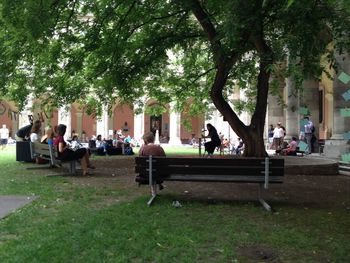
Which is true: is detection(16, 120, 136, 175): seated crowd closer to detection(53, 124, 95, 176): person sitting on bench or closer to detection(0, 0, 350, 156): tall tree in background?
detection(53, 124, 95, 176): person sitting on bench

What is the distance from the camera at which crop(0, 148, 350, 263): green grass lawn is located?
4992 millimetres

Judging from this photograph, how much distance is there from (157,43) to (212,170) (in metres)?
8.17

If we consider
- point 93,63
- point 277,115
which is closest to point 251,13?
point 93,63

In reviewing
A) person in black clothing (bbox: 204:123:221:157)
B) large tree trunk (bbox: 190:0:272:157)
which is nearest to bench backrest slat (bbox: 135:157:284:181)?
large tree trunk (bbox: 190:0:272:157)

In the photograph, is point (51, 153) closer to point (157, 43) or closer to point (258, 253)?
point (157, 43)

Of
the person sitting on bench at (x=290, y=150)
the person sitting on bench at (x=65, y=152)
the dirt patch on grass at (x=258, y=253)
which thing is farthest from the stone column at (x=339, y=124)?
the dirt patch on grass at (x=258, y=253)

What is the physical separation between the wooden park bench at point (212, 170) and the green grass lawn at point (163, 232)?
16.7 inches

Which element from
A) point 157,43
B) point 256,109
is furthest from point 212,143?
point 256,109

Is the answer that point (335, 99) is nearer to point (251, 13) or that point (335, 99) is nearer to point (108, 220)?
point (251, 13)

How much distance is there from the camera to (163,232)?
5.84 metres

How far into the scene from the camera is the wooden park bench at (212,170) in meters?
7.51

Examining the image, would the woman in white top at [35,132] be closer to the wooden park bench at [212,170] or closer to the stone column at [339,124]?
the wooden park bench at [212,170]

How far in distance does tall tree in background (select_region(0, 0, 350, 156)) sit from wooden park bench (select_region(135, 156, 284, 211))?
159cm

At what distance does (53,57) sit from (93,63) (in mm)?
2142
